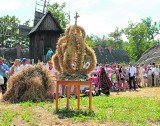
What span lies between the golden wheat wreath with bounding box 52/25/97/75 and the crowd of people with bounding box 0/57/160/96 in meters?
0.54

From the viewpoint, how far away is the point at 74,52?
9148 millimetres

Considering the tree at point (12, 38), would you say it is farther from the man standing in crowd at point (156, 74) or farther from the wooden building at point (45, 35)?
the man standing in crowd at point (156, 74)

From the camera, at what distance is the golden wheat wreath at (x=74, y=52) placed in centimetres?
909

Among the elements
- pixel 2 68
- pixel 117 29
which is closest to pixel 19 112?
pixel 2 68

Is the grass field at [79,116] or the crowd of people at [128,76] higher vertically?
the crowd of people at [128,76]

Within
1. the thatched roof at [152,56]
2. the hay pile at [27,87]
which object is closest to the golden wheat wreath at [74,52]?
the hay pile at [27,87]

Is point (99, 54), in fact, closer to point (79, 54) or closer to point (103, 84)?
point (103, 84)

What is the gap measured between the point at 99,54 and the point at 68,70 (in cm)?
4676

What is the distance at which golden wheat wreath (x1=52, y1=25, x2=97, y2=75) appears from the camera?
909 centimetres

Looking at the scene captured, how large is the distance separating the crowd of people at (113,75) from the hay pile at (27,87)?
50 cm

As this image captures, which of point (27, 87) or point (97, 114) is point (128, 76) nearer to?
point (27, 87)

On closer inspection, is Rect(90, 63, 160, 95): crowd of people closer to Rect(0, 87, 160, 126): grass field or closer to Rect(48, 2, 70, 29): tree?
Rect(0, 87, 160, 126): grass field

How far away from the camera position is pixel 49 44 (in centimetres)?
3253

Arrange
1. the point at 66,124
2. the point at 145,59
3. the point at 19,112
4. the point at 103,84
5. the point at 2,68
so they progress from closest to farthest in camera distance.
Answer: the point at 66,124
the point at 19,112
the point at 2,68
the point at 103,84
the point at 145,59
